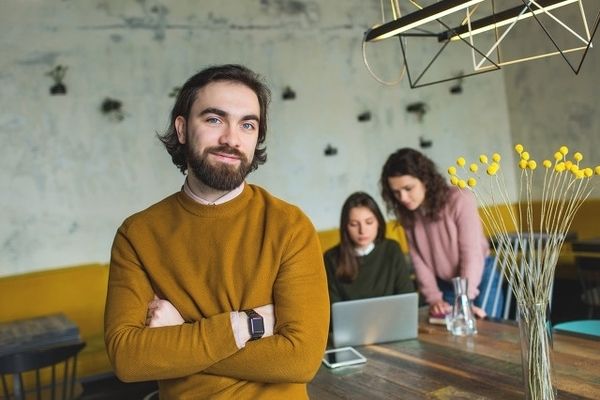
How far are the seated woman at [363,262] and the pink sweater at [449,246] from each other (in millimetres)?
156

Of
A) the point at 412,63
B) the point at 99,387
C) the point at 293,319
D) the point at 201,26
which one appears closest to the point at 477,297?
the point at 293,319

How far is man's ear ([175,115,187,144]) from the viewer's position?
1.47m

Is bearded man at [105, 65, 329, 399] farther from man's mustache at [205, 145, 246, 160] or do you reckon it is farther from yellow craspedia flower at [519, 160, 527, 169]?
yellow craspedia flower at [519, 160, 527, 169]

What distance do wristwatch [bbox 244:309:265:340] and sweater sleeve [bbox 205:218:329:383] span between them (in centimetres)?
3

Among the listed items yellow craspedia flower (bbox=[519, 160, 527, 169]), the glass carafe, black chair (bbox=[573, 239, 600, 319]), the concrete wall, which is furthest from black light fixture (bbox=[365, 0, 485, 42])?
→ the concrete wall

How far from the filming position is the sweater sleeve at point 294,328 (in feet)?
4.35

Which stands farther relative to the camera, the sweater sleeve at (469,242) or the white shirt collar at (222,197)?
the sweater sleeve at (469,242)

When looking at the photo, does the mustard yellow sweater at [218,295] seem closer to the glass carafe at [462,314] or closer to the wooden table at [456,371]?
the wooden table at [456,371]

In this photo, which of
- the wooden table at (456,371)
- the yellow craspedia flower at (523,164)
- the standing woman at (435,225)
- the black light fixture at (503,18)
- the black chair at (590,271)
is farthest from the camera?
the black chair at (590,271)

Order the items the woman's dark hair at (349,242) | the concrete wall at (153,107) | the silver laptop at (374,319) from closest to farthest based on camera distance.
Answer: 1. the silver laptop at (374,319)
2. the woman's dark hair at (349,242)
3. the concrete wall at (153,107)

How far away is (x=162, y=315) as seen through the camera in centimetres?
136

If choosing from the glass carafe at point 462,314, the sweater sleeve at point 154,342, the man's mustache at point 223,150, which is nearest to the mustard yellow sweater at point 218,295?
the sweater sleeve at point 154,342

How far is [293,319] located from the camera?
1367mm

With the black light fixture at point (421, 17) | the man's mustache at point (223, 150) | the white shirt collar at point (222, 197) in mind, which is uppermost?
the black light fixture at point (421, 17)
